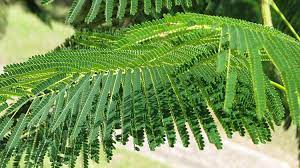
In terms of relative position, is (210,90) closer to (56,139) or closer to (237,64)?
(237,64)

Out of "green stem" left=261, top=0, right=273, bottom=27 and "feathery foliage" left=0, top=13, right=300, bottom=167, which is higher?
"green stem" left=261, top=0, right=273, bottom=27

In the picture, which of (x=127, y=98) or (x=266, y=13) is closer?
(x=127, y=98)

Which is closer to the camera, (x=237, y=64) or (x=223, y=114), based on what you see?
(x=237, y=64)

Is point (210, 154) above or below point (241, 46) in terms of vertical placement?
above

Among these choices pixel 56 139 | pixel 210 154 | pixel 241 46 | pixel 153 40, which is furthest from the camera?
pixel 210 154

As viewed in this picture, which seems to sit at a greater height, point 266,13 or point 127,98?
point 266,13

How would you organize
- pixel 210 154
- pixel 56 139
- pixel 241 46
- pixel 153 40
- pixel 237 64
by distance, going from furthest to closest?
pixel 210 154 → pixel 56 139 → pixel 153 40 → pixel 237 64 → pixel 241 46

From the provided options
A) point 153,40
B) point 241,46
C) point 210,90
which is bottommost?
point 241,46

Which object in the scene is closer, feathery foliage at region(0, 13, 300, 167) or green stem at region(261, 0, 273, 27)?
feathery foliage at region(0, 13, 300, 167)

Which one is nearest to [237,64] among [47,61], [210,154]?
[47,61]

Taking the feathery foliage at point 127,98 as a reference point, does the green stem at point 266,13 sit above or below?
above

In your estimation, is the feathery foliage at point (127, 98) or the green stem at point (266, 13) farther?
the green stem at point (266, 13)
